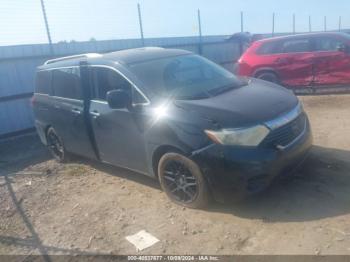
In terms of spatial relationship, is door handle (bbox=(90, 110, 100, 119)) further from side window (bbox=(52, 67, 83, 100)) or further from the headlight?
the headlight

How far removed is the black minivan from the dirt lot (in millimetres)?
357

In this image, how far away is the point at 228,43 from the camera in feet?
51.8

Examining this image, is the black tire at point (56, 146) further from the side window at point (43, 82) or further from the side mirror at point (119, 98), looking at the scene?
the side mirror at point (119, 98)

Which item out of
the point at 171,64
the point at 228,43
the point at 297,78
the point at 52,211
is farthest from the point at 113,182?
the point at 228,43

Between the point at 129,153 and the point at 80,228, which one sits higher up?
the point at 129,153

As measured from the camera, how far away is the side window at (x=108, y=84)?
459 centimetres

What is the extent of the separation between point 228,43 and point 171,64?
11.4 metres

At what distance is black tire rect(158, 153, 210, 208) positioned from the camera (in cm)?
398

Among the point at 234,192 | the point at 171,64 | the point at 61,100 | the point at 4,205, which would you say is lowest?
the point at 4,205

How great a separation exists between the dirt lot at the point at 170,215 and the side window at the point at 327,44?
4121 millimetres

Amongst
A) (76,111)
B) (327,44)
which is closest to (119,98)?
(76,111)

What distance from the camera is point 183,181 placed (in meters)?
4.20

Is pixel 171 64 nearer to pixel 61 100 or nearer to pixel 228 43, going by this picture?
pixel 61 100

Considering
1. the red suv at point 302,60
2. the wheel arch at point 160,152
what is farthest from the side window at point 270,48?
the wheel arch at point 160,152
